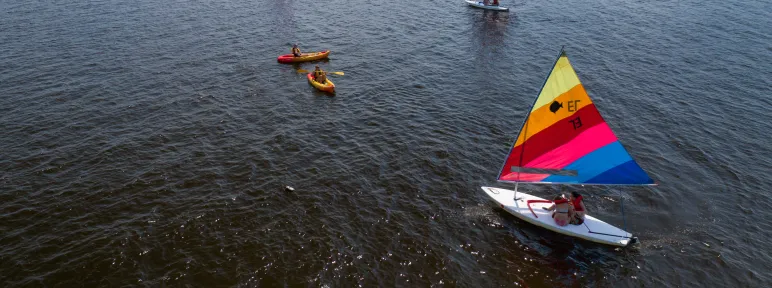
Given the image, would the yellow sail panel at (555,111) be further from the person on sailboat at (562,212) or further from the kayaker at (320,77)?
the kayaker at (320,77)

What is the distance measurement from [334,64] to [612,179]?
36.9 metres

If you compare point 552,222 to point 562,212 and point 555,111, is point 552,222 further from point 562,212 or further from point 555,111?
point 555,111

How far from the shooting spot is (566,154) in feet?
101

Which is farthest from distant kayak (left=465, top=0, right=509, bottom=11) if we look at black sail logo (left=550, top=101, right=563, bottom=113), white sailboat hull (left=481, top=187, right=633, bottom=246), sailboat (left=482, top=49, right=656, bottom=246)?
black sail logo (left=550, top=101, right=563, bottom=113)

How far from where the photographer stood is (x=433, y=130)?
43.7 metres

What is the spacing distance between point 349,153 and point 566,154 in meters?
16.9

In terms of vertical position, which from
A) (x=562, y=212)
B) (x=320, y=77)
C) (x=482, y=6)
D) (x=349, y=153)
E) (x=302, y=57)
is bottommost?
(x=349, y=153)

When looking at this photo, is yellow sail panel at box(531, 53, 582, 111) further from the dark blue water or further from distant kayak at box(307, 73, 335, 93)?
distant kayak at box(307, 73, 335, 93)

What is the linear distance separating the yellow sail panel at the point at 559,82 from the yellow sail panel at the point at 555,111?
264 mm

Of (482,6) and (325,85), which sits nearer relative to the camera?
(325,85)

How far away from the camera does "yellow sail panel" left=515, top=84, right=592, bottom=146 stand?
28.7 m

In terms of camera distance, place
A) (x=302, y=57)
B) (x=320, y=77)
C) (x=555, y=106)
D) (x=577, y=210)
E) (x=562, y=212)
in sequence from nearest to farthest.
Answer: (x=555, y=106)
(x=562, y=212)
(x=577, y=210)
(x=320, y=77)
(x=302, y=57)

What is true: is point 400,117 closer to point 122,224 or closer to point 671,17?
point 122,224

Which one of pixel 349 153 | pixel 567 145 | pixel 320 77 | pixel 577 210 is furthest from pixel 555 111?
pixel 320 77
